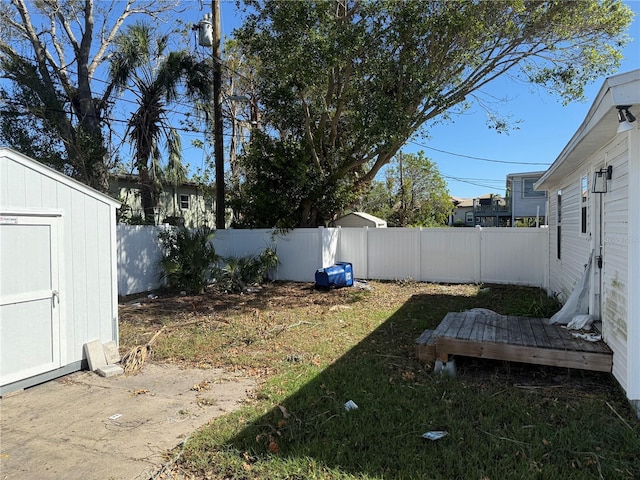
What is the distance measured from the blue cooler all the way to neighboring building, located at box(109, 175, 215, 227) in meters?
8.98

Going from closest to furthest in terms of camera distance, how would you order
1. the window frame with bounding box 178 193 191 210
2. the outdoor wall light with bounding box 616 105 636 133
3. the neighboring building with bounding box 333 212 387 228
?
the outdoor wall light with bounding box 616 105 636 133
the neighboring building with bounding box 333 212 387 228
the window frame with bounding box 178 193 191 210

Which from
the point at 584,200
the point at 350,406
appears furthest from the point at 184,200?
the point at 350,406

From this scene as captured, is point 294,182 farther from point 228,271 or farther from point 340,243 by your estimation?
point 228,271

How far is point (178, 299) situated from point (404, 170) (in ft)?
62.0

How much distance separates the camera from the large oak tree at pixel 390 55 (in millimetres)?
8891

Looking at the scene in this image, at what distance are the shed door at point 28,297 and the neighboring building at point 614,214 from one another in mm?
5666

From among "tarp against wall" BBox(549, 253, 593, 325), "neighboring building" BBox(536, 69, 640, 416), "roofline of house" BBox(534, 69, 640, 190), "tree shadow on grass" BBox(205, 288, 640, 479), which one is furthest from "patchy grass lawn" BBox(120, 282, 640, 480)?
"roofline of house" BBox(534, 69, 640, 190)

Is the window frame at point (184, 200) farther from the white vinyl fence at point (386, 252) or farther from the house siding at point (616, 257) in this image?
the house siding at point (616, 257)

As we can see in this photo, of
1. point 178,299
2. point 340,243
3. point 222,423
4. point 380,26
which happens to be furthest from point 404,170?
point 222,423

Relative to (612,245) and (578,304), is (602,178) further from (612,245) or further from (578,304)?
(578,304)

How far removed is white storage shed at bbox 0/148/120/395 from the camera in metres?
4.12

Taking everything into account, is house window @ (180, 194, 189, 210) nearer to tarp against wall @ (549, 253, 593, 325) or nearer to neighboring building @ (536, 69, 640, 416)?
neighboring building @ (536, 69, 640, 416)

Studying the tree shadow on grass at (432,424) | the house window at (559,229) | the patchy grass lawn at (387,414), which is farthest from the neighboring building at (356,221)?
the tree shadow on grass at (432,424)

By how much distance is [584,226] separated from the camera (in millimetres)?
5766
